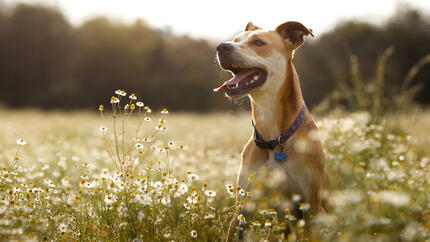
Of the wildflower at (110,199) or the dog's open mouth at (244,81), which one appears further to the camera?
the dog's open mouth at (244,81)

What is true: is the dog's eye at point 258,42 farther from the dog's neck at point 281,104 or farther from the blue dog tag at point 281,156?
the blue dog tag at point 281,156

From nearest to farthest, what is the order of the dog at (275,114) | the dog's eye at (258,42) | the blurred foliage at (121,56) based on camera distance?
the dog at (275,114), the dog's eye at (258,42), the blurred foliage at (121,56)

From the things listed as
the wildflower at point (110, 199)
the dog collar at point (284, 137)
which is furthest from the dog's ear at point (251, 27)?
the wildflower at point (110, 199)

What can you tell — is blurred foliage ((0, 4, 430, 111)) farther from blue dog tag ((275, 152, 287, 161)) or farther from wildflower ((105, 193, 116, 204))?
wildflower ((105, 193, 116, 204))

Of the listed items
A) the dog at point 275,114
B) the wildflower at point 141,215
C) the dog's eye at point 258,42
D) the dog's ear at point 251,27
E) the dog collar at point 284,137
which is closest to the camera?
the wildflower at point 141,215

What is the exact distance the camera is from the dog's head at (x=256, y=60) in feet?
11.7

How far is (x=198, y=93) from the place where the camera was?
91.2 feet

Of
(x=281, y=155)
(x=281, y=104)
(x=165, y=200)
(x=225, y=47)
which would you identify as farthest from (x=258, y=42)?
(x=165, y=200)

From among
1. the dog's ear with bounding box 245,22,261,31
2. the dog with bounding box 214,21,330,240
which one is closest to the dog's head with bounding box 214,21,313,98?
the dog with bounding box 214,21,330,240

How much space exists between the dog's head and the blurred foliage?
74.3ft

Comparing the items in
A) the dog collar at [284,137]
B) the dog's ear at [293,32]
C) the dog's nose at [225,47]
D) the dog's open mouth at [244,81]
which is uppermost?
the dog's ear at [293,32]

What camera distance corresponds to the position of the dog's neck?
3.64 meters

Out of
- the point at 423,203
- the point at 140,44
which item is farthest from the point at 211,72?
the point at 423,203

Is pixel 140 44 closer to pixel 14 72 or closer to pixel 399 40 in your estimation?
pixel 14 72
